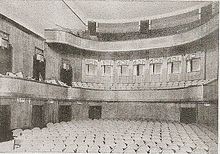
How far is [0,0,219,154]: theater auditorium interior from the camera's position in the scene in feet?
26.4

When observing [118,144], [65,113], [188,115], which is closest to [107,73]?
[65,113]

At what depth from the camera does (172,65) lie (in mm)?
12328

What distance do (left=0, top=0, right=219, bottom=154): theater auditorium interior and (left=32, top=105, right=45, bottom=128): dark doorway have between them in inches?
1.8

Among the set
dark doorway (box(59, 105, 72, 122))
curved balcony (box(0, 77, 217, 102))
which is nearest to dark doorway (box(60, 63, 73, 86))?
curved balcony (box(0, 77, 217, 102))

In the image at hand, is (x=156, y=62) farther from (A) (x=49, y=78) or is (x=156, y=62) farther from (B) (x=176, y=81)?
(A) (x=49, y=78)

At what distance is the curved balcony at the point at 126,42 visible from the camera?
36.0 ft

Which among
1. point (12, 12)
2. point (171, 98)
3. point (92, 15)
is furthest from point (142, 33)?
point (12, 12)

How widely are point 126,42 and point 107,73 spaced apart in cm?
179

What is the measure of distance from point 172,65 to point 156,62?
82cm

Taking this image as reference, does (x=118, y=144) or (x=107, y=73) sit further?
(x=107, y=73)

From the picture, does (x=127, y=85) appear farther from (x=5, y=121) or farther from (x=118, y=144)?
(x=118, y=144)

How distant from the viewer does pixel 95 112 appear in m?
13.2

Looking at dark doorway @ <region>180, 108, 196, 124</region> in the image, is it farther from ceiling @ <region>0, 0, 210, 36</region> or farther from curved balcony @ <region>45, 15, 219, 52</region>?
ceiling @ <region>0, 0, 210, 36</region>

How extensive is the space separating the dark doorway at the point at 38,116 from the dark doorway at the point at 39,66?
3.91 ft
